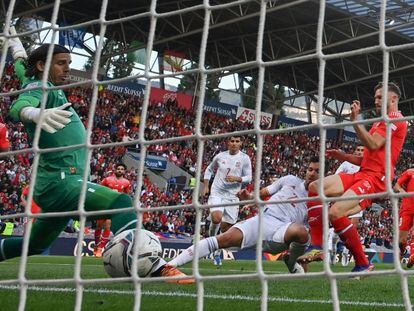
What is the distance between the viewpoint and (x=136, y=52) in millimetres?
27328

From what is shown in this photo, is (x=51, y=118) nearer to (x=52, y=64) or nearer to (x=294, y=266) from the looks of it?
(x=52, y=64)

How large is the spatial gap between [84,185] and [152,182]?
1859 centimetres

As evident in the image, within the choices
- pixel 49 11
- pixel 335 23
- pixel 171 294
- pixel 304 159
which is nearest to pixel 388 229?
pixel 304 159

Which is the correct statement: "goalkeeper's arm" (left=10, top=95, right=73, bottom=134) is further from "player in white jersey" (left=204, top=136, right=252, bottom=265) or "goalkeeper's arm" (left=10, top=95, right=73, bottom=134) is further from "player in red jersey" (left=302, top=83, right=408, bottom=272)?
"player in white jersey" (left=204, top=136, right=252, bottom=265)

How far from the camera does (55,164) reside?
4.05m

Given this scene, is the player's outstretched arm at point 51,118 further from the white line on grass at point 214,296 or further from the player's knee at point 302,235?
the player's knee at point 302,235

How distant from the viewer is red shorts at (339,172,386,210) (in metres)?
6.04

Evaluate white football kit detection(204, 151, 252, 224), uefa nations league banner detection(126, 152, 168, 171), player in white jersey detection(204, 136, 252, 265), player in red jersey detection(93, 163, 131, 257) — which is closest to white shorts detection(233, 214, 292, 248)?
player in white jersey detection(204, 136, 252, 265)

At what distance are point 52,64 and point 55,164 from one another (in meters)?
0.66

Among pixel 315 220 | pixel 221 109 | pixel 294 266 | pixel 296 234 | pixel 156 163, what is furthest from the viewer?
pixel 221 109

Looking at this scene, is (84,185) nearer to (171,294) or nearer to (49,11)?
(171,294)

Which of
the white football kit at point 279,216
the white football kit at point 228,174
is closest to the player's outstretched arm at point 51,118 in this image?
the white football kit at point 279,216

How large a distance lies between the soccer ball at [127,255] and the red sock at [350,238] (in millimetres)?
2884

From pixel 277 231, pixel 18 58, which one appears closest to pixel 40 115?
pixel 18 58
